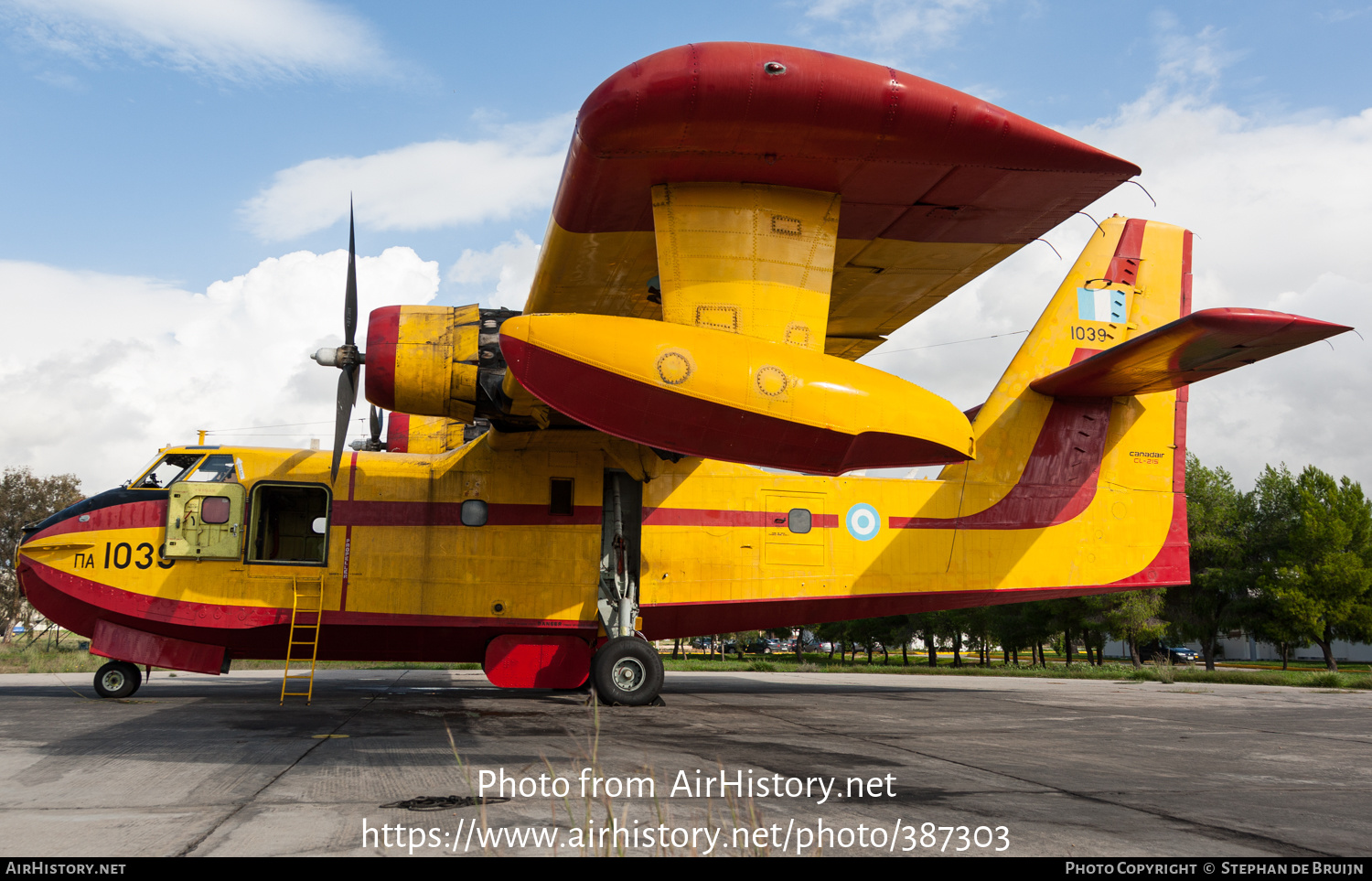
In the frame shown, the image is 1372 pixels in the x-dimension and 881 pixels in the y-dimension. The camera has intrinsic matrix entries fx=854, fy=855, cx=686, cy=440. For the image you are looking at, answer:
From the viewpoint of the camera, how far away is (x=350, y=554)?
11.5 metres

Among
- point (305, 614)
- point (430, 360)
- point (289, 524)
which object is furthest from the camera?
point (289, 524)

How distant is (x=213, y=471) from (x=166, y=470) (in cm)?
76

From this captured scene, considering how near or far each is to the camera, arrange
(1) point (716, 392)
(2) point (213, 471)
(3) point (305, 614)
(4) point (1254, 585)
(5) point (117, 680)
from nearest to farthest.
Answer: (1) point (716, 392) < (3) point (305, 614) < (2) point (213, 471) < (5) point (117, 680) < (4) point (1254, 585)

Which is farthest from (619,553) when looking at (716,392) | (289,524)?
(716,392)

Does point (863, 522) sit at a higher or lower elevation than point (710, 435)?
lower

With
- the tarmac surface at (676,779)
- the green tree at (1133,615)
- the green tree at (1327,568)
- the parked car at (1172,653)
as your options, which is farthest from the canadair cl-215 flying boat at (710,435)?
the parked car at (1172,653)

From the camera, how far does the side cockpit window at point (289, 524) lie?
11492 millimetres

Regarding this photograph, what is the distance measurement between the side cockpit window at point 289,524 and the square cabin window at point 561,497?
9.86ft

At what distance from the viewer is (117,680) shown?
1177 cm

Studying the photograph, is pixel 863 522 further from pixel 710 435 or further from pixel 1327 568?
pixel 1327 568

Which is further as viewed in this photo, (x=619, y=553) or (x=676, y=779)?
(x=619, y=553)

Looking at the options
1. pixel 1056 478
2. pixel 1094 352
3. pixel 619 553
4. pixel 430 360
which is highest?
pixel 1094 352
